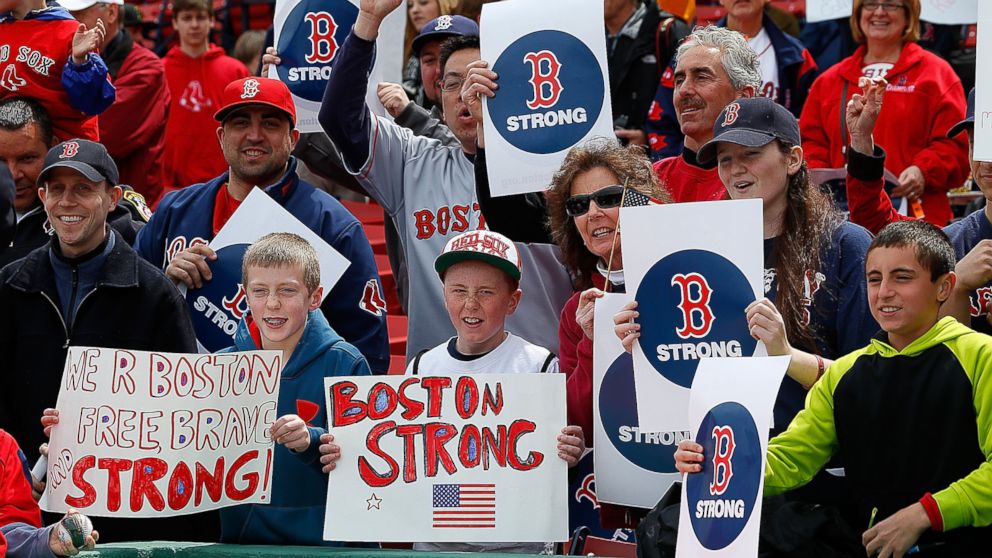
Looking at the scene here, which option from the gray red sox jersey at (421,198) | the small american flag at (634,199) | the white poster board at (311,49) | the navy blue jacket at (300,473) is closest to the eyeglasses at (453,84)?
the gray red sox jersey at (421,198)

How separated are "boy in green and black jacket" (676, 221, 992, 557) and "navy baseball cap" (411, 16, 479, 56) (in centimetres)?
280

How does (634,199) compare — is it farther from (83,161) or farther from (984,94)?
(83,161)

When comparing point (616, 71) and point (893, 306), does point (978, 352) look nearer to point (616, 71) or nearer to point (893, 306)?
point (893, 306)

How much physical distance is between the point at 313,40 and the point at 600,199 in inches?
84.9

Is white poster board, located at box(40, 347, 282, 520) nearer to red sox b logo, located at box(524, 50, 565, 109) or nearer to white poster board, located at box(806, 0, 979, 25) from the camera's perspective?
red sox b logo, located at box(524, 50, 565, 109)

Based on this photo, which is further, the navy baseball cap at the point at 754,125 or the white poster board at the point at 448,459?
the navy baseball cap at the point at 754,125

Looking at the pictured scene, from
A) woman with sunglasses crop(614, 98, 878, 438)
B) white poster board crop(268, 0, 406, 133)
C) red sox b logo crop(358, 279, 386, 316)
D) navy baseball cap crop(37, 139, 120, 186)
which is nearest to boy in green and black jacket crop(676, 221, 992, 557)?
woman with sunglasses crop(614, 98, 878, 438)

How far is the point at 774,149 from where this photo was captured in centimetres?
541

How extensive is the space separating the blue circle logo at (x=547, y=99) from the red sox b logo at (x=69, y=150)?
5.22 feet

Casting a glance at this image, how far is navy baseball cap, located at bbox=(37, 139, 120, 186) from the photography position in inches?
243

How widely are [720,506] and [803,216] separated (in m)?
1.25

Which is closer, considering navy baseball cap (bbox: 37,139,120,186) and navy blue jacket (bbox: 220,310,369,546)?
navy blue jacket (bbox: 220,310,369,546)

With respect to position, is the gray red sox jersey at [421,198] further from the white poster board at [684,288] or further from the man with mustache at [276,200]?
the white poster board at [684,288]

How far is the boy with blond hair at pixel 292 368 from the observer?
5.53m
